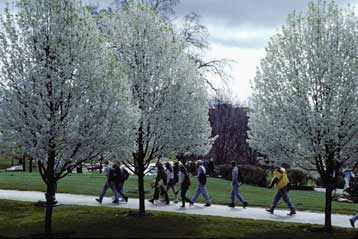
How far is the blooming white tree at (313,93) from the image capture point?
15.1 meters

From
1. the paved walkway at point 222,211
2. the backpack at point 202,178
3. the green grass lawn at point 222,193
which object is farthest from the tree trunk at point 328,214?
the backpack at point 202,178

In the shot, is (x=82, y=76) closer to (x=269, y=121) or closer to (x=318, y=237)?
(x=269, y=121)

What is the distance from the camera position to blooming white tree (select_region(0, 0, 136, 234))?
1362 cm

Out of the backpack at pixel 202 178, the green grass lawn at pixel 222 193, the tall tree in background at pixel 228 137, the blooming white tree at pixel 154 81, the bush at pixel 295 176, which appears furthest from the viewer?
the tall tree in background at pixel 228 137

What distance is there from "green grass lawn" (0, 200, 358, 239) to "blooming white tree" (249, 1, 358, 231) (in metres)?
1.55

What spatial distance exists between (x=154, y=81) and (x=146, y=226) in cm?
493

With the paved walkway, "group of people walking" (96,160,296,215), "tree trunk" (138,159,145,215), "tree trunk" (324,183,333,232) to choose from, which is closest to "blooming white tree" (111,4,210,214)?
"tree trunk" (138,159,145,215)

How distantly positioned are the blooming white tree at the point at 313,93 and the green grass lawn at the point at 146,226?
155 cm

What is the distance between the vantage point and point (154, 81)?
18.3 metres

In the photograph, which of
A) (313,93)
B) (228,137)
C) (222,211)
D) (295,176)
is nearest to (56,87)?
(313,93)

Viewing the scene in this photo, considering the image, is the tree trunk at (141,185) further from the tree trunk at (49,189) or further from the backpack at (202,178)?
the tree trunk at (49,189)

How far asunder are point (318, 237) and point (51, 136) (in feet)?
24.2

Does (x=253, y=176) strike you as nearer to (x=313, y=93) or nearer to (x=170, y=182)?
(x=170, y=182)

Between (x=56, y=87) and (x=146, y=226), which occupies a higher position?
(x=56, y=87)
